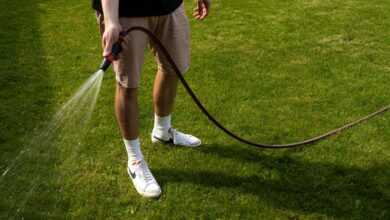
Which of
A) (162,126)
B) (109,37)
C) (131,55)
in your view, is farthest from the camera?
(162,126)

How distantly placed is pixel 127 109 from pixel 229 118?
3.40 feet

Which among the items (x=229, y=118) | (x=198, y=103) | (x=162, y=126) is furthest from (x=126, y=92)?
(x=229, y=118)

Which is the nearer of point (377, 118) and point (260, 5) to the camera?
point (377, 118)

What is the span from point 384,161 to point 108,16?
1.82 metres

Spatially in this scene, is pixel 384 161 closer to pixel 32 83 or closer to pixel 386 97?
pixel 386 97

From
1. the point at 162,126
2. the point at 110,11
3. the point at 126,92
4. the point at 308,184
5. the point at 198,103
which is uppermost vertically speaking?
the point at 110,11

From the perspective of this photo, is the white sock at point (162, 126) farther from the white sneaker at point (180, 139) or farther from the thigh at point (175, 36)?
the thigh at point (175, 36)

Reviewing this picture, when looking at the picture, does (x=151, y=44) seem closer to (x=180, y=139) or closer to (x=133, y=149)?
(x=133, y=149)

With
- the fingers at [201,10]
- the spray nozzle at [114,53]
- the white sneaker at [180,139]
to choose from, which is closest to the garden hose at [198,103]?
the spray nozzle at [114,53]

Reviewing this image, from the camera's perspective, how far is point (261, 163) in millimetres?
3170

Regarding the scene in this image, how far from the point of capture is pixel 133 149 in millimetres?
2951

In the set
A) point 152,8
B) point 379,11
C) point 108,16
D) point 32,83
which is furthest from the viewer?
point 379,11

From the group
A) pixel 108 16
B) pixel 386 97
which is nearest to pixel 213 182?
pixel 108 16

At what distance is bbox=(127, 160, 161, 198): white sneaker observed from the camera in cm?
289
